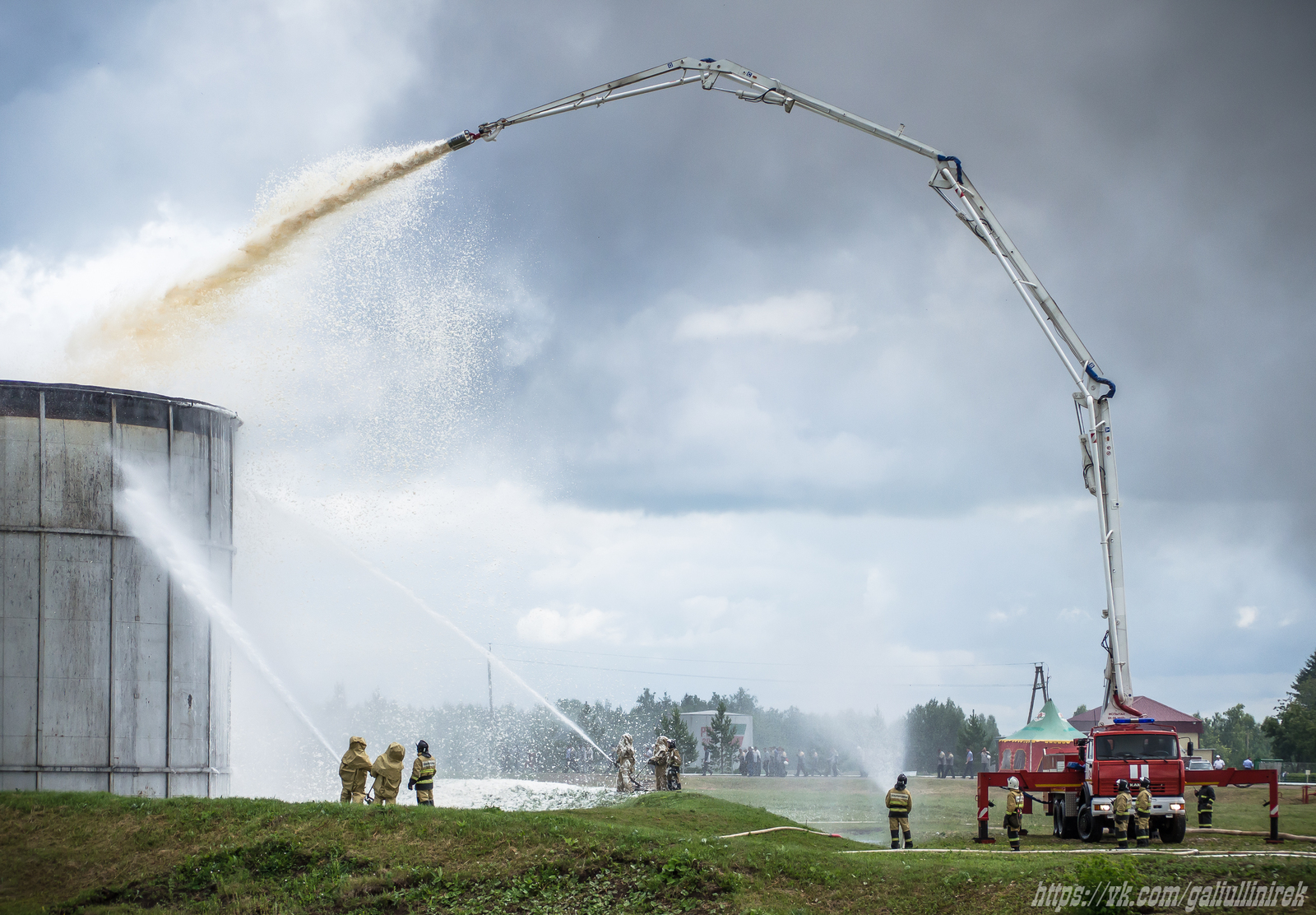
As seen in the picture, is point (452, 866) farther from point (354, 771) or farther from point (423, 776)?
point (354, 771)

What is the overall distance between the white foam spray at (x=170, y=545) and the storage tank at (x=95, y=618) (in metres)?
0.19

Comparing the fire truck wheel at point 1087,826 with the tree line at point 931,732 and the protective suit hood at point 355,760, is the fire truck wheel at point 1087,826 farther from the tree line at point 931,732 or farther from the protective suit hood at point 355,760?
the tree line at point 931,732

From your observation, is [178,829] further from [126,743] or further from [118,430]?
[118,430]

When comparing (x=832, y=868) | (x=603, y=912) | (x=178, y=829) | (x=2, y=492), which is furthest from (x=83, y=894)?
(x=832, y=868)

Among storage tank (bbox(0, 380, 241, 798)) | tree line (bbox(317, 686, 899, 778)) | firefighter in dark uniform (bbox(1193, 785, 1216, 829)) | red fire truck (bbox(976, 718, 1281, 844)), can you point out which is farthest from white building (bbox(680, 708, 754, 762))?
storage tank (bbox(0, 380, 241, 798))

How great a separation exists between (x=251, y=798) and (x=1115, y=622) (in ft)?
65.0

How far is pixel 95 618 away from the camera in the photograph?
83.0ft

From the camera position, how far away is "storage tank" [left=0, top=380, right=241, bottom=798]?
24.6m

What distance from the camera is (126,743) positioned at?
82.9ft

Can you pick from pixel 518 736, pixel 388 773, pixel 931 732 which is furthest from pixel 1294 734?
pixel 388 773

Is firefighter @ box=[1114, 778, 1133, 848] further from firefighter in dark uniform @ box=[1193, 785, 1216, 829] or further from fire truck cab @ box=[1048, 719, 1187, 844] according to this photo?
firefighter in dark uniform @ box=[1193, 785, 1216, 829]

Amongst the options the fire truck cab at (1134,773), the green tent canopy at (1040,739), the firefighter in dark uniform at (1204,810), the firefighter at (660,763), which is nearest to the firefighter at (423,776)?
the firefighter at (660,763)

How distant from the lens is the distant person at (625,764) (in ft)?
106

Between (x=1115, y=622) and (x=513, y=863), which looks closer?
(x=513, y=863)
